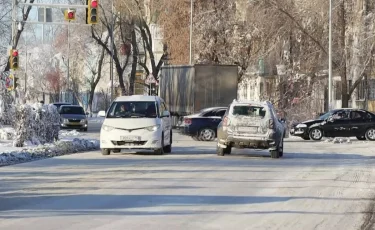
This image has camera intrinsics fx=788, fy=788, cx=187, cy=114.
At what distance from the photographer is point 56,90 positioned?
93.9m

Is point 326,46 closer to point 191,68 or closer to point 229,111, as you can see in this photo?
point 191,68

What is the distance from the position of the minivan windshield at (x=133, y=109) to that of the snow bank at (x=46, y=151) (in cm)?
230

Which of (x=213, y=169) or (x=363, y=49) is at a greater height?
(x=363, y=49)

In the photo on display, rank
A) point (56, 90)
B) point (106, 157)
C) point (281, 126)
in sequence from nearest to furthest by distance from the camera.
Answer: point (106, 157), point (281, 126), point (56, 90)

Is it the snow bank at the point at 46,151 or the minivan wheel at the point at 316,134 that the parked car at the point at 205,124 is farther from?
the snow bank at the point at 46,151

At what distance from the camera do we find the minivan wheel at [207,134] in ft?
110

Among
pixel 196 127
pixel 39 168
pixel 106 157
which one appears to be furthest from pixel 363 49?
pixel 39 168

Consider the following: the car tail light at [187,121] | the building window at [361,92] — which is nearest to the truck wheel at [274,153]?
the car tail light at [187,121]

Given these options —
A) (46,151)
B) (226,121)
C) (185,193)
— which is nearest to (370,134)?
(226,121)

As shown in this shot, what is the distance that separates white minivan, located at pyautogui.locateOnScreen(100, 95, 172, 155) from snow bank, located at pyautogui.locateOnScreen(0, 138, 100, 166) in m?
1.97

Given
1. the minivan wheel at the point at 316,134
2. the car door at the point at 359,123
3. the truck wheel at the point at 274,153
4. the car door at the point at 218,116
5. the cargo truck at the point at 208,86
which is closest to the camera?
the truck wheel at the point at 274,153

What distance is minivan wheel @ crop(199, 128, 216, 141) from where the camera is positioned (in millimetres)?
33594

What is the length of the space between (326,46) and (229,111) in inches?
957

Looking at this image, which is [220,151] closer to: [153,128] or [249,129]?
[249,129]
